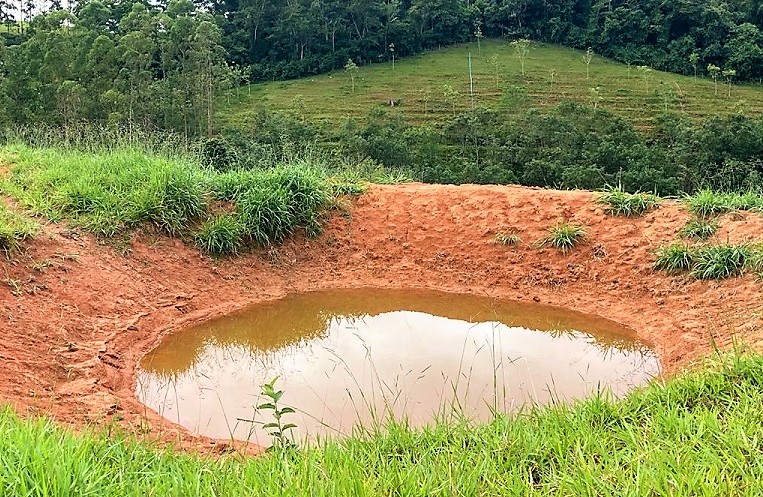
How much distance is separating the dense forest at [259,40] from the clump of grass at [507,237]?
1714 centimetres

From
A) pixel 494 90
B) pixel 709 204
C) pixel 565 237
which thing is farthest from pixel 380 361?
pixel 494 90

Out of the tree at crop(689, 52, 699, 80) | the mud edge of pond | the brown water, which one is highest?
the tree at crop(689, 52, 699, 80)

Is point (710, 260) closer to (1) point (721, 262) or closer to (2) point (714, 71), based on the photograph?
(1) point (721, 262)

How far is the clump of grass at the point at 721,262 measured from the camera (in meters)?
5.56

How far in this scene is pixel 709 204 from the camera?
6.43 metres

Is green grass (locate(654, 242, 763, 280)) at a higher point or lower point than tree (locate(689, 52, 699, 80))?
lower

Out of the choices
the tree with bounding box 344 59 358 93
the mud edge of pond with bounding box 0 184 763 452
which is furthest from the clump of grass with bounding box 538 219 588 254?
the tree with bounding box 344 59 358 93

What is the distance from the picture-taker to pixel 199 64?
78.5 ft

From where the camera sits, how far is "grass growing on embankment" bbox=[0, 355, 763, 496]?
2.07 meters

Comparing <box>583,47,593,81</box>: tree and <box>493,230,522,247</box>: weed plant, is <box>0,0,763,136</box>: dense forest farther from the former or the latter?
<box>493,230,522,247</box>: weed plant

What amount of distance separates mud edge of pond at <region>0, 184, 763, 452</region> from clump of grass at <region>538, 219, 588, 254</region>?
0.23 feet

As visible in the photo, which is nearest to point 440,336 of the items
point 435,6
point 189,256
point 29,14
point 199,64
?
point 189,256

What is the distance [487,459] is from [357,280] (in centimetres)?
444

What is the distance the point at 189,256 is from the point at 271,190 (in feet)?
3.77
